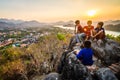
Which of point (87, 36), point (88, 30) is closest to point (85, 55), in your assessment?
point (87, 36)

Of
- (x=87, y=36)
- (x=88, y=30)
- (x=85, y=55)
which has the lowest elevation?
(x=85, y=55)

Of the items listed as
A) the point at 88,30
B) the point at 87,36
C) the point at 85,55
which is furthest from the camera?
the point at 88,30

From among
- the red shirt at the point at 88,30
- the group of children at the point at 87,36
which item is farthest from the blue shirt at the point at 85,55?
the red shirt at the point at 88,30

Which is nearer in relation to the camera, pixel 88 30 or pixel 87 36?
pixel 87 36

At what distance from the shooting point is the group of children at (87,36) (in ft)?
21.5

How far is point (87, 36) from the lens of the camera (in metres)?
10.8

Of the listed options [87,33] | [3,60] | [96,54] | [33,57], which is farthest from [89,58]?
[3,60]

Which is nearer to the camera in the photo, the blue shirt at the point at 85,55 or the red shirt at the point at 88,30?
the blue shirt at the point at 85,55

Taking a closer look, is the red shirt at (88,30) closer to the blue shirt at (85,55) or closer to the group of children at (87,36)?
the group of children at (87,36)

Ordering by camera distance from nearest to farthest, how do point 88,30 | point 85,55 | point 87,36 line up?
point 85,55 < point 87,36 < point 88,30

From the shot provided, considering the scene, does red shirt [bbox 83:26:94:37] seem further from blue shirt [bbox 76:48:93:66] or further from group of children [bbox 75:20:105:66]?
blue shirt [bbox 76:48:93:66]

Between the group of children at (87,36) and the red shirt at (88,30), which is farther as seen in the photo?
the red shirt at (88,30)

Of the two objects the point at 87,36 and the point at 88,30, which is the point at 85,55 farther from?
the point at 88,30

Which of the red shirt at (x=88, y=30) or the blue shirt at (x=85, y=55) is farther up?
the red shirt at (x=88, y=30)
